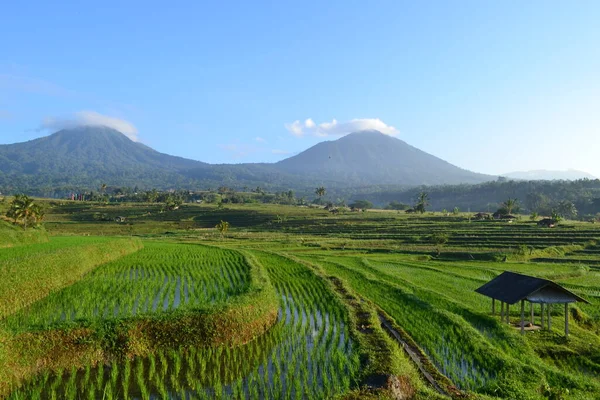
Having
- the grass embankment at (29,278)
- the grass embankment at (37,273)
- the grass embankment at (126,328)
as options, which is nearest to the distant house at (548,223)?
the grass embankment at (126,328)

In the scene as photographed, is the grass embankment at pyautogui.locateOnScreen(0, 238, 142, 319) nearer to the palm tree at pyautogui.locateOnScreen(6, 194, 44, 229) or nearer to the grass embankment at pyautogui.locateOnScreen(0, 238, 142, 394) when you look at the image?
the grass embankment at pyautogui.locateOnScreen(0, 238, 142, 394)

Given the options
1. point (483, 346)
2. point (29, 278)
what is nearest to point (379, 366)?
point (483, 346)

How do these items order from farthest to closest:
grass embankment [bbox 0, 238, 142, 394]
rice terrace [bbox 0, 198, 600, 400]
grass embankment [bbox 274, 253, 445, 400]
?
grass embankment [bbox 0, 238, 142, 394]
rice terrace [bbox 0, 198, 600, 400]
grass embankment [bbox 274, 253, 445, 400]

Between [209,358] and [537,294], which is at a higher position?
[537,294]

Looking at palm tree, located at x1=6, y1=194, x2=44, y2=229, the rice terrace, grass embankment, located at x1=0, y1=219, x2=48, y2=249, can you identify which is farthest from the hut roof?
palm tree, located at x1=6, y1=194, x2=44, y2=229

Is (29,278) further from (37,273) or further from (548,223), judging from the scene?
(548,223)
